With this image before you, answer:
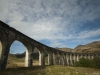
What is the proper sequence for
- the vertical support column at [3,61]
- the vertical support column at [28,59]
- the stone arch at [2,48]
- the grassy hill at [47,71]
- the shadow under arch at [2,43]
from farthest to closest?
1. the vertical support column at [28,59]
2. the shadow under arch at [2,43]
3. the stone arch at [2,48]
4. the vertical support column at [3,61]
5. the grassy hill at [47,71]

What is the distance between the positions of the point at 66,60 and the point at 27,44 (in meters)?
30.0

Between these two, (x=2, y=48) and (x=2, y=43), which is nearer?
(x=2, y=48)

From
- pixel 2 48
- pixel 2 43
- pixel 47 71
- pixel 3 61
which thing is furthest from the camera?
pixel 2 43

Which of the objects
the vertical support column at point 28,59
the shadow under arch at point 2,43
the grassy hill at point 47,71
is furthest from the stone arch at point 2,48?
the vertical support column at point 28,59

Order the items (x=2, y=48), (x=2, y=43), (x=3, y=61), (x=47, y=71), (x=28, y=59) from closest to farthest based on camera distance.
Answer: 1. (x=47, y=71)
2. (x=3, y=61)
3. (x=2, y=48)
4. (x=2, y=43)
5. (x=28, y=59)

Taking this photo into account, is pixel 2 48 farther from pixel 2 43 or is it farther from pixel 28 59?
pixel 28 59

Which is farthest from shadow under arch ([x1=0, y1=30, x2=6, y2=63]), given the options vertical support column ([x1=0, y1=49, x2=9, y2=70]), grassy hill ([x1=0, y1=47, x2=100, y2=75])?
grassy hill ([x1=0, y1=47, x2=100, y2=75])

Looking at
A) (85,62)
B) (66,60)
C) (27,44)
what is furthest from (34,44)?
(66,60)

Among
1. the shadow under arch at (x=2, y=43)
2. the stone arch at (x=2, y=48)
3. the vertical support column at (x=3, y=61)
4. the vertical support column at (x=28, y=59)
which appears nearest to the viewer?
the vertical support column at (x=3, y=61)

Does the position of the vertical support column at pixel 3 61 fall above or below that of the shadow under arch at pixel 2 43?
below

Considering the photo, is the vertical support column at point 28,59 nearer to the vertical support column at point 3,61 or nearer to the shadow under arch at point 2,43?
the vertical support column at point 3,61

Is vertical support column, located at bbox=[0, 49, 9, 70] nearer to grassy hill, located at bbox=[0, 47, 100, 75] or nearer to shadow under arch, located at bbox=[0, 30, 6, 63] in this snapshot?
shadow under arch, located at bbox=[0, 30, 6, 63]

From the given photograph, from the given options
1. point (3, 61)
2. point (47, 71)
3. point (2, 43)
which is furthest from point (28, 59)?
point (47, 71)

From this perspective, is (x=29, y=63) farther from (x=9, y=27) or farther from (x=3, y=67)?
(x=9, y=27)
